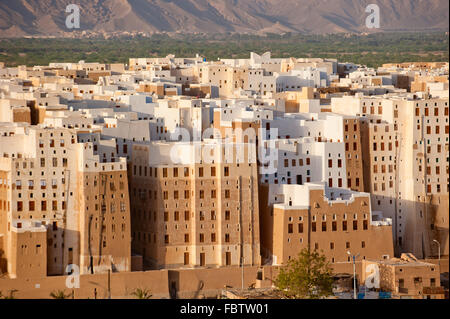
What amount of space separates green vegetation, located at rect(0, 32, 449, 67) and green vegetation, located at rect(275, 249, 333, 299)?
148ft

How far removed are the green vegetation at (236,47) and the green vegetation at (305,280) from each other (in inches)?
1771

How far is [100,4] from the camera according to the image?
86812 mm

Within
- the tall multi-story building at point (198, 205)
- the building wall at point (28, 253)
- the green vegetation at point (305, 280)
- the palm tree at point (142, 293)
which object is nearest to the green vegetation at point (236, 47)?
the tall multi-story building at point (198, 205)

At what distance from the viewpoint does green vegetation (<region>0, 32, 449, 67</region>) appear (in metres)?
87.0

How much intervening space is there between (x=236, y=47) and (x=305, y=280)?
261 feet

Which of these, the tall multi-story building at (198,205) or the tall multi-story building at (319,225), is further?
the tall multi-story building at (319,225)

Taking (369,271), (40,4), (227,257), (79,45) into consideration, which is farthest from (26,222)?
(79,45)

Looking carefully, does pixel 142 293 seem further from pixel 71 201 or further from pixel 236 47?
pixel 236 47

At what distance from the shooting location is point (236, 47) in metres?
113

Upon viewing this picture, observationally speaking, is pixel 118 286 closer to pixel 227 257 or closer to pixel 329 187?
pixel 227 257

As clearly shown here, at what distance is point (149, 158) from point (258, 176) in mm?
3422

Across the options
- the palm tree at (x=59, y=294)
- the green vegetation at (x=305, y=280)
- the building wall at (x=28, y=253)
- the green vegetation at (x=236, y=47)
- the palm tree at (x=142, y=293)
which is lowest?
the palm tree at (x=142, y=293)

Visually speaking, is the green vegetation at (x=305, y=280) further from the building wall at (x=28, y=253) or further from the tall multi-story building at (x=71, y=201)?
the building wall at (x=28, y=253)

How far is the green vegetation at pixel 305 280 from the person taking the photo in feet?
112
